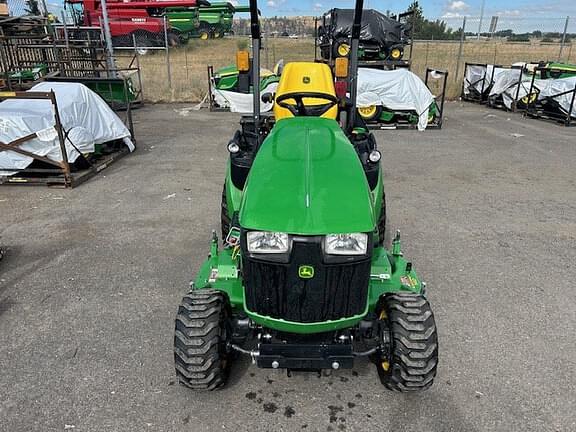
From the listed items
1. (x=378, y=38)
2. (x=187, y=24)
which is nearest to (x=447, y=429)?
(x=378, y=38)

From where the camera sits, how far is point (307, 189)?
222 centimetres

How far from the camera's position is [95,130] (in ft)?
23.6

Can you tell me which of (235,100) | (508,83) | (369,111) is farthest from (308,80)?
(508,83)

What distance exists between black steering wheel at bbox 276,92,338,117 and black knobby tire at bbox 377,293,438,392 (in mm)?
1590

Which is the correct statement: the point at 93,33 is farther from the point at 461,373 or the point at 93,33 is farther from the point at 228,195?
the point at 461,373

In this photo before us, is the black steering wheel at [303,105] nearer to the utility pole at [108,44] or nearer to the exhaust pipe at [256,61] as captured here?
the exhaust pipe at [256,61]

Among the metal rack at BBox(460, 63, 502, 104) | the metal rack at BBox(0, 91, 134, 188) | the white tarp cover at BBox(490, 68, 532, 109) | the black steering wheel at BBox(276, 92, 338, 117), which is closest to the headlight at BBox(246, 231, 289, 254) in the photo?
the black steering wheel at BBox(276, 92, 338, 117)

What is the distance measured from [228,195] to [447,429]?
2.44 metres

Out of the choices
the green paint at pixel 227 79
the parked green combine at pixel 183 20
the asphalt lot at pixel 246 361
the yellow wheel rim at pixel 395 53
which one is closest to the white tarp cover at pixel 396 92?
the asphalt lot at pixel 246 361

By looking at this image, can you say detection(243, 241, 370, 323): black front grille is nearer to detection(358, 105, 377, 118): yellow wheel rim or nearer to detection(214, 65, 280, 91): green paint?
detection(358, 105, 377, 118): yellow wheel rim

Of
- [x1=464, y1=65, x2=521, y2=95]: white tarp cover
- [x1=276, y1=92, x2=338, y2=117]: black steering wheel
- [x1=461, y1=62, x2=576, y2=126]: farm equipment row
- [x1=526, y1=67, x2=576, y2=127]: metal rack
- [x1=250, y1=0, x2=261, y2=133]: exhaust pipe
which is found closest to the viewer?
[x1=276, y1=92, x2=338, y2=117]: black steering wheel

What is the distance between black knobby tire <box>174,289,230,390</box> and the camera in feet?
7.84

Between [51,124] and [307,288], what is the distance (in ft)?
18.6

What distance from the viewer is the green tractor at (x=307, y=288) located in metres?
2.13
